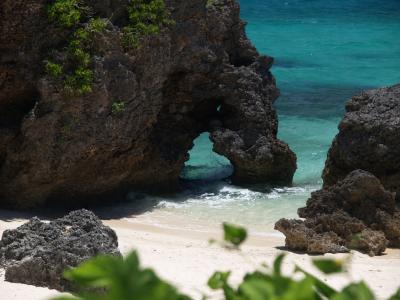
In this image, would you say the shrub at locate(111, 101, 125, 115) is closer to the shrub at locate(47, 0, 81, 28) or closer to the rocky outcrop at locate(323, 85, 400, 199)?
the shrub at locate(47, 0, 81, 28)

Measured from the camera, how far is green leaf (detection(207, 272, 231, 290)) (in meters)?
2.13

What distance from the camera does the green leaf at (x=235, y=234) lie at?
204 cm

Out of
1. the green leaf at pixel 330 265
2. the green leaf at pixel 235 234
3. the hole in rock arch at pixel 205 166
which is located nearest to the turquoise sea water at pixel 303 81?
the hole in rock arch at pixel 205 166

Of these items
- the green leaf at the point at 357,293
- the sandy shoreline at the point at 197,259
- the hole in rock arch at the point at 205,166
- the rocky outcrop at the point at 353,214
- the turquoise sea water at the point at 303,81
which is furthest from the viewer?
the hole in rock arch at the point at 205,166

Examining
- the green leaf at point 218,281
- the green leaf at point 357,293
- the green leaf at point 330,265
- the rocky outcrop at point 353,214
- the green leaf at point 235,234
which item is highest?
the green leaf at point 235,234

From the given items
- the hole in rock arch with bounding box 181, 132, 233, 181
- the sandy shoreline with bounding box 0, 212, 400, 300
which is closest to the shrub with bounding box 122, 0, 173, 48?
the sandy shoreline with bounding box 0, 212, 400, 300

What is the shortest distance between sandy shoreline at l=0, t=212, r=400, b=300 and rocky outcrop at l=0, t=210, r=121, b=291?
0.13 m

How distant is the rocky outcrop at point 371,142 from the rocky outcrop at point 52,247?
5329mm

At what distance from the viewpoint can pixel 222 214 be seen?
41.8 feet

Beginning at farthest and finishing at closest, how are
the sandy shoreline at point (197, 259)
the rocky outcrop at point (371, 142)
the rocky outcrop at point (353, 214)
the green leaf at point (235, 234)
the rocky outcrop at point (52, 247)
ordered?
the rocky outcrop at point (371, 142), the rocky outcrop at point (353, 214), the sandy shoreline at point (197, 259), the rocky outcrop at point (52, 247), the green leaf at point (235, 234)

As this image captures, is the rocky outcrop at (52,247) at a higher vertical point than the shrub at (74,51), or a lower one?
lower

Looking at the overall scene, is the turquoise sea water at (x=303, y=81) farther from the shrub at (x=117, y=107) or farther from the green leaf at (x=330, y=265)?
the green leaf at (x=330, y=265)

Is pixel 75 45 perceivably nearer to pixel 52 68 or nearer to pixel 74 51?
pixel 74 51

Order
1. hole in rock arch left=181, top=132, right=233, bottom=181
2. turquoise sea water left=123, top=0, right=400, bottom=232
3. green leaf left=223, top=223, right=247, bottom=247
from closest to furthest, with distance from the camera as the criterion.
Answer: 1. green leaf left=223, top=223, right=247, bottom=247
2. turquoise sea water left=123, top=0, right=400, bottom=232
3. hole in rock arch left=181, top=132, right=233, bottom=181
